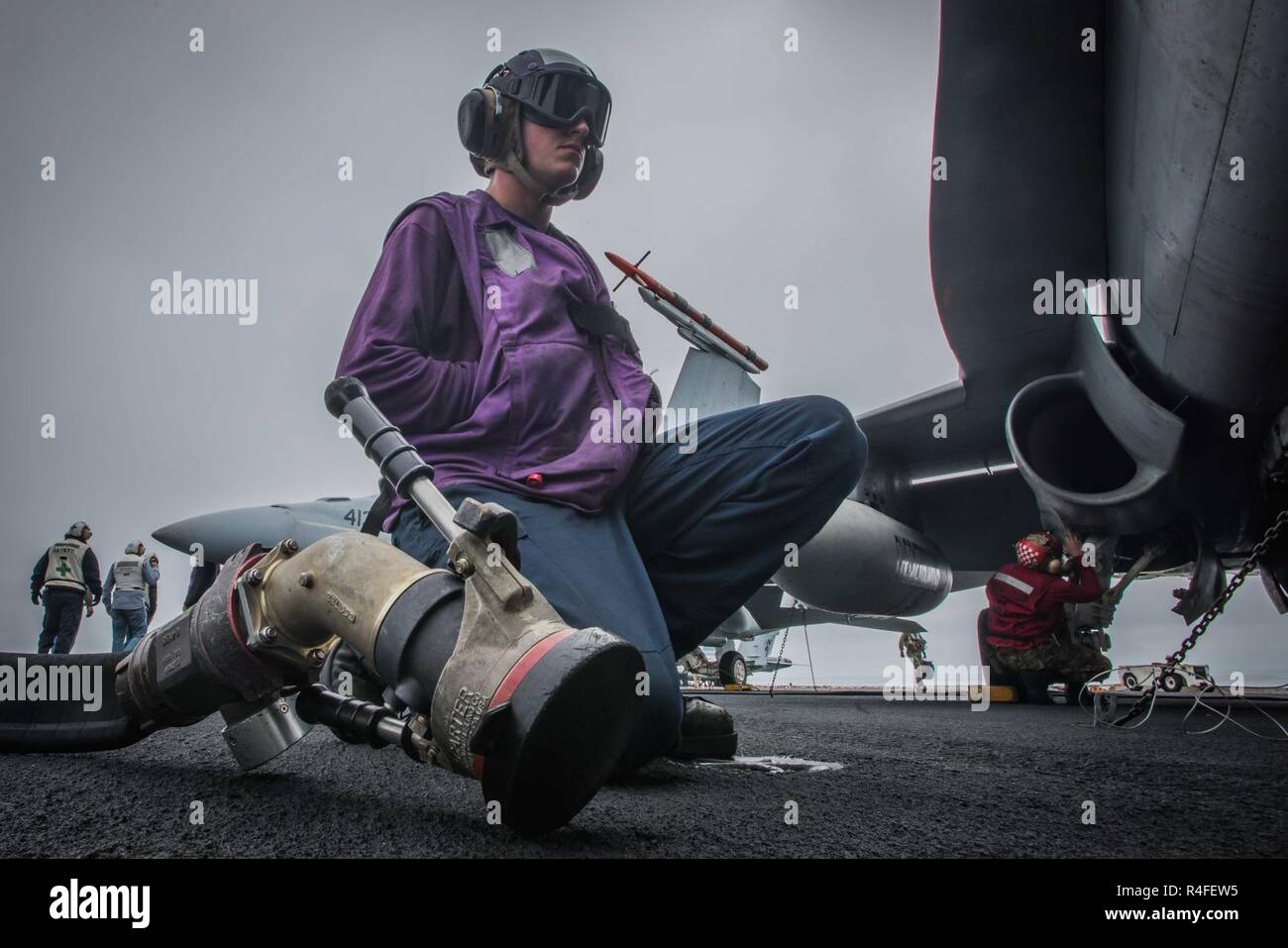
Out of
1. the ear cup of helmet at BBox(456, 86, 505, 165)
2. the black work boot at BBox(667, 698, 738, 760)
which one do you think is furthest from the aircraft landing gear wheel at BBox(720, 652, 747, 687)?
the ear cup of helmet at BBox(456, 86, 505, 165)

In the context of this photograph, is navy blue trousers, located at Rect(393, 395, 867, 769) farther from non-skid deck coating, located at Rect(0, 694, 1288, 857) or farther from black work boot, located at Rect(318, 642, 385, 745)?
black work boot, located at Rect(318, 642, 385, 745)

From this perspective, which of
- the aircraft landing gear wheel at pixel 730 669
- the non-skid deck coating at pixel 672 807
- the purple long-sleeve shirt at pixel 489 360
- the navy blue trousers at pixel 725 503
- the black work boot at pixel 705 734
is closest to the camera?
the non-skid deck coating at pixel 672 807

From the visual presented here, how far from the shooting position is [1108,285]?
2.55 m

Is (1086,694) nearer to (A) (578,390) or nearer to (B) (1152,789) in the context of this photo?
(B) (1152,789)

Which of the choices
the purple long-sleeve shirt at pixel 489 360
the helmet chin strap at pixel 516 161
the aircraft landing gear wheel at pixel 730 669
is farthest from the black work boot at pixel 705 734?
the aircraft landing gear wheel at pixel 730 669

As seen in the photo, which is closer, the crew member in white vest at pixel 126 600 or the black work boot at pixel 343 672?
the black work boot at pixel 343 672

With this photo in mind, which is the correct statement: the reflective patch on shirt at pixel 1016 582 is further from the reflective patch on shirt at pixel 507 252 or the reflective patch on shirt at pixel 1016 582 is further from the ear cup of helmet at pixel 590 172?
the reflective patch on shirt at pixel 507 252

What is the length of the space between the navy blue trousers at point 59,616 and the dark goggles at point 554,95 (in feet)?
15.0

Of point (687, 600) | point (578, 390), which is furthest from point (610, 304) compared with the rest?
point (687, 600)

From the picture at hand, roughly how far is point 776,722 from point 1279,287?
6.20 feet

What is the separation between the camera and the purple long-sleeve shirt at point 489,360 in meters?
1.18

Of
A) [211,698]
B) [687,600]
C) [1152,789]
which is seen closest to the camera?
[211,698]

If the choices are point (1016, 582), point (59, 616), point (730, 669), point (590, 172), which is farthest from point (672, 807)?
point (730, 669)
